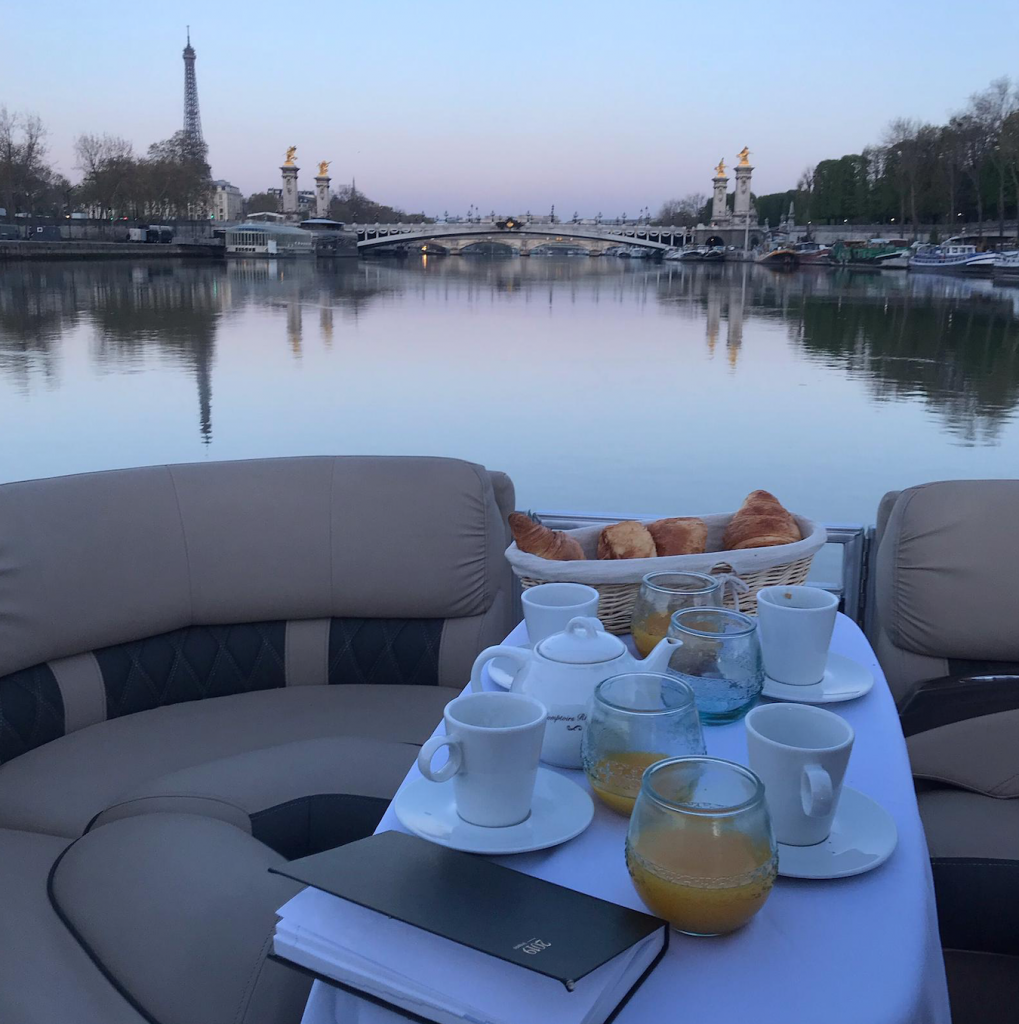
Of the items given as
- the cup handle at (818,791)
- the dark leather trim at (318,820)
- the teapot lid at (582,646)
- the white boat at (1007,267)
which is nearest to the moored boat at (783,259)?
the white boat at (1007,267)

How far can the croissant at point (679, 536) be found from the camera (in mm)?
1846

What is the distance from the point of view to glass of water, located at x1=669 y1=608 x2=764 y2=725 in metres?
1.23

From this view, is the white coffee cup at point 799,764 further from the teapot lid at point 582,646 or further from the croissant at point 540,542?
the croissant at point 540,542

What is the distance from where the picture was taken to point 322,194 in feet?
265

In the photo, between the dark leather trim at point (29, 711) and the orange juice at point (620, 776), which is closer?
the orange juice at point (620, 776)

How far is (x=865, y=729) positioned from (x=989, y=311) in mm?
23052

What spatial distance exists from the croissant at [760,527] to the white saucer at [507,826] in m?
0.78

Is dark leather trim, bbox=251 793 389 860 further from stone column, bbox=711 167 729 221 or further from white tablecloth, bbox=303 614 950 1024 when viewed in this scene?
stone column, bbox=711 167 729 221

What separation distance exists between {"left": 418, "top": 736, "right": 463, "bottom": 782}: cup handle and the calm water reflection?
15.4ft

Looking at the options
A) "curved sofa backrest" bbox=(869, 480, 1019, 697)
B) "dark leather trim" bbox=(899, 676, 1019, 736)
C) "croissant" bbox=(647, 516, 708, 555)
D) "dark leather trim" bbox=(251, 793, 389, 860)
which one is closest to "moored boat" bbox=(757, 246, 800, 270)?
"curved sofa backrest" bbox=(869, 480, 1019, 697)

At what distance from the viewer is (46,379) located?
10492 millimetres

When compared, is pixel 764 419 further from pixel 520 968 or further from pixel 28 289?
pixel 28 289

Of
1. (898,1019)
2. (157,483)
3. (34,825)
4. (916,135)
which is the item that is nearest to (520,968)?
(898,1019)

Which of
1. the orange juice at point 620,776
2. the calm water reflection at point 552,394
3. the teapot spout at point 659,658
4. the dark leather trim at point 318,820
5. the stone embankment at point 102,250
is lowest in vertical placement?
the calm water reflection at point 552,394
